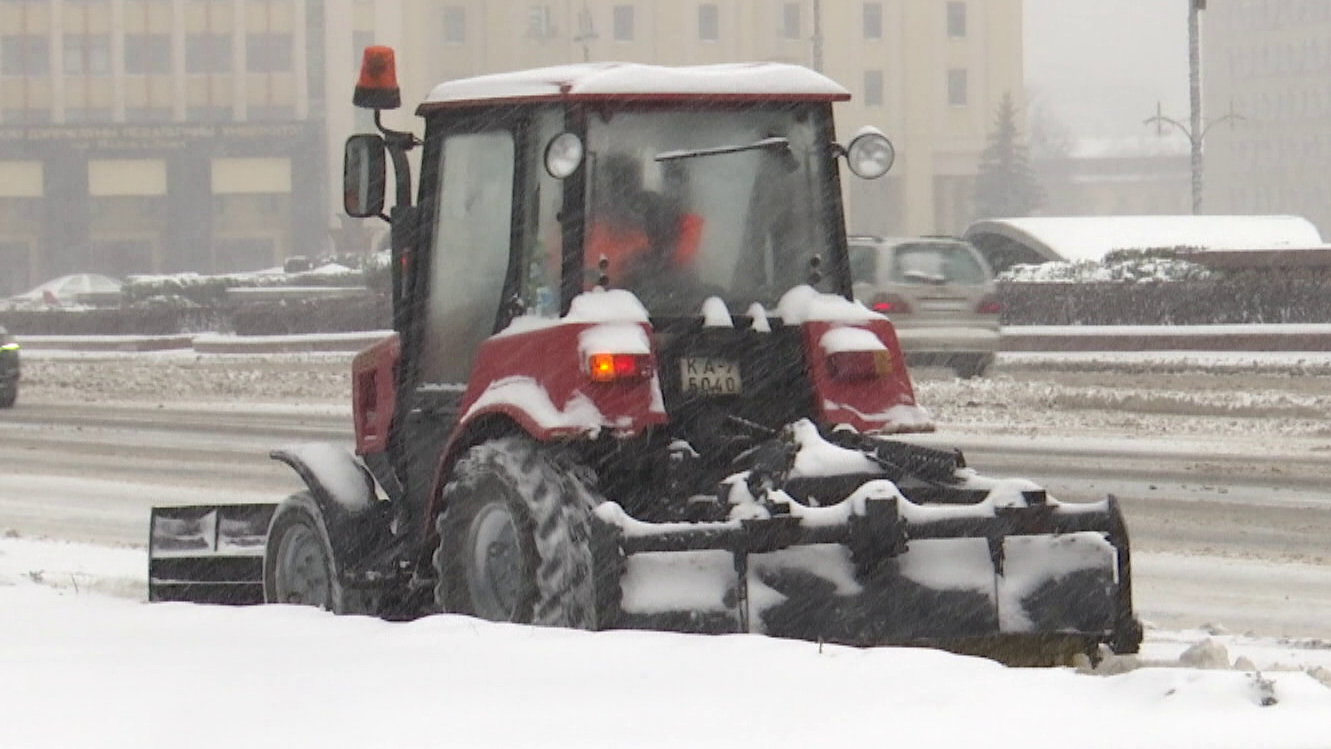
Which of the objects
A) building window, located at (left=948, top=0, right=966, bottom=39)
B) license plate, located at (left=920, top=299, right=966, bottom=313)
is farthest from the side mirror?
building window, located at (left=948, top=0, right=966, bottom=39)

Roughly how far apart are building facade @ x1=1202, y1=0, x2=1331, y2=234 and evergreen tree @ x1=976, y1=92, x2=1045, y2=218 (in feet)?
201

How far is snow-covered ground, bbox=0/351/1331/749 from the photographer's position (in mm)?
5582

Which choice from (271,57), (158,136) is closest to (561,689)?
(158,136)

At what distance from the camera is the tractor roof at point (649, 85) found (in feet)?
25.5

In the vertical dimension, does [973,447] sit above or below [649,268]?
Answer: below

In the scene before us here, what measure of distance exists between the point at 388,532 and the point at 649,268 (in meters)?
1.56

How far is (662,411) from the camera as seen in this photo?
294 inches

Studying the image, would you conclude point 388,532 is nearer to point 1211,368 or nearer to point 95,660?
point 95,660

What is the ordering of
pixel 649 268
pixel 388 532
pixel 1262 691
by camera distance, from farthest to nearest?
pixel 388 532 < pixel 649 268 < pixel 1262 691

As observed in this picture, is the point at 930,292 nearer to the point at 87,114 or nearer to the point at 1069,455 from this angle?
the point at 1069,455

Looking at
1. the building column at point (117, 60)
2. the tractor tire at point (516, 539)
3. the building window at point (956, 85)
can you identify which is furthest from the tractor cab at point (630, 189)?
the building window at point (956, 85)

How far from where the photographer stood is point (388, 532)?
866 cm

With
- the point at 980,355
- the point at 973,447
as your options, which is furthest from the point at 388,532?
the point at 980,355

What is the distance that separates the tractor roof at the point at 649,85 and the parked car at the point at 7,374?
19725 mm
